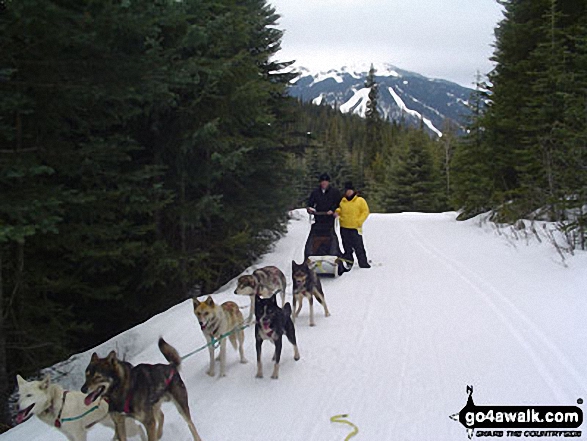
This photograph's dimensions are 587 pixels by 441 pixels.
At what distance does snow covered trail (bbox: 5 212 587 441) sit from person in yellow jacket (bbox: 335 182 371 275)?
1513 mm

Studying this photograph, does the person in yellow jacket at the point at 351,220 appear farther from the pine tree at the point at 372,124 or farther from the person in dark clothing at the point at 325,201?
the pine tree at the point at 372,124

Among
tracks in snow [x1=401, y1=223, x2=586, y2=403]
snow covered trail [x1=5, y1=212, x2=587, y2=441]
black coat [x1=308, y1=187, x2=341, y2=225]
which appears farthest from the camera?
black coat [x1=308, y1=187, x2=341, y2=225]

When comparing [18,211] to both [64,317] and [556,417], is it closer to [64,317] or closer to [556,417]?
[64,317]

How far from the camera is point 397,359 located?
5.60m

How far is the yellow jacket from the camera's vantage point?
11.3m

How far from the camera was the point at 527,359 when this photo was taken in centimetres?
537

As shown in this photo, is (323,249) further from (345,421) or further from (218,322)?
(345,421)

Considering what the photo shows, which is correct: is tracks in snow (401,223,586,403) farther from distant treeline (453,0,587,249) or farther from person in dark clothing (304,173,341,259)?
person in dark clothing (304,173,341,259)

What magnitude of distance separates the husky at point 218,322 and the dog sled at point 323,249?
4861mm

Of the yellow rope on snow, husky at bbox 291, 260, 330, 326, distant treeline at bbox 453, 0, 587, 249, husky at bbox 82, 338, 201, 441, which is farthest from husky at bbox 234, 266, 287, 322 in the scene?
distant treeline at bbox 453, 0, 587, 249

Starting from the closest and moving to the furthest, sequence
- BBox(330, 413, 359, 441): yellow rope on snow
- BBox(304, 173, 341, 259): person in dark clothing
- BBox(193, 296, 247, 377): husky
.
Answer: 1. BBox(330, 413, 359, 441): yellow rope on snow
2. BBox(193, 296, 247, 377): husky
3. BBox(304, 173, 341, 259): person in dark clothing

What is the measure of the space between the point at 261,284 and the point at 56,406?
378 cm

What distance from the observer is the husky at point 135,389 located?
3.47m

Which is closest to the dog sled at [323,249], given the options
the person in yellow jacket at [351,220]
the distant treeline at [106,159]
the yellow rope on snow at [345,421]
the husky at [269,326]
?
the person in yellow jacket at [351,220]
